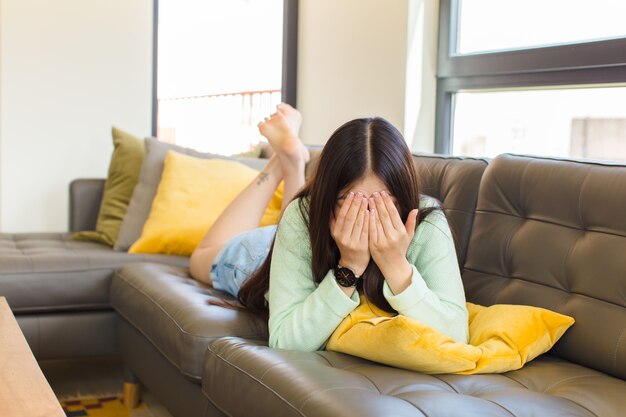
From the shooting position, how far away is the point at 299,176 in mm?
2941

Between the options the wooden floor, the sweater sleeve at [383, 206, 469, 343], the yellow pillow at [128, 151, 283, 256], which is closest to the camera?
the sweater sleeve at [383, 206, 469, 343]

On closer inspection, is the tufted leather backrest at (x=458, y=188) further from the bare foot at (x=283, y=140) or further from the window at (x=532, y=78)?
the window at (x=532, y=78)

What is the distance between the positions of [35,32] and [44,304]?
1.76 m

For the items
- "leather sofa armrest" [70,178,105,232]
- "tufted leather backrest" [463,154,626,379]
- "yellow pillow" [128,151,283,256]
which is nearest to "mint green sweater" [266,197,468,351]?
"tufted leather backrest" [463,154,626,379]

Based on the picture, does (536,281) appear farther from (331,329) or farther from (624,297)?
(331,329)

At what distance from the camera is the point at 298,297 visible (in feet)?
6.37

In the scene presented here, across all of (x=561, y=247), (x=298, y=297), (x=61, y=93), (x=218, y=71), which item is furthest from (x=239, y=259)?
(x=218, y=71)

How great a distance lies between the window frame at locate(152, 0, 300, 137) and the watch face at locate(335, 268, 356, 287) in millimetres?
2788

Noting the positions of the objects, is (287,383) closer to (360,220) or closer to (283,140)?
(360,220)

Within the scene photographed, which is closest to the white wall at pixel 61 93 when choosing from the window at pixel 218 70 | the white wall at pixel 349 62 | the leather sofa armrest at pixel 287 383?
the window at pixel 218 70

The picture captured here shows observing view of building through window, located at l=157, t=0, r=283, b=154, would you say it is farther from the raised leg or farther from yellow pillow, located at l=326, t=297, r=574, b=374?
yellow pillow, located at l=326, t=297, r=574, b=374

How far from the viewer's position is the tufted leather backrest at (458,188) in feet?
7.68

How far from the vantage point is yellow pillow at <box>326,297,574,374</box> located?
5.54ft

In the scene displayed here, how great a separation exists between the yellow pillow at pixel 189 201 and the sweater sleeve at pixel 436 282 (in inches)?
51.5
